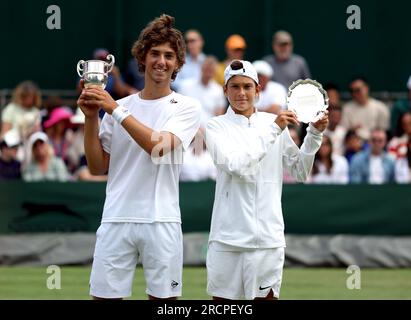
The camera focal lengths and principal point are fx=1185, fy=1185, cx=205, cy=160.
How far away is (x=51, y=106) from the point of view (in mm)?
17062

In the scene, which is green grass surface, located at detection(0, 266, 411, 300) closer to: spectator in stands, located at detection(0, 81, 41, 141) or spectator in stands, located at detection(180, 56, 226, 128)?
spectator in stands, located at detection(0, 81, 41, 141)

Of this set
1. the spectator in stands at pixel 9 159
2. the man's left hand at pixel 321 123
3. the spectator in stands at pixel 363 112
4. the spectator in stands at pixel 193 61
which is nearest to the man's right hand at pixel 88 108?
the man's left hand at pixel 321 123

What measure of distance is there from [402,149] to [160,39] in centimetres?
845

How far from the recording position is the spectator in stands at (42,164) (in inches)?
583

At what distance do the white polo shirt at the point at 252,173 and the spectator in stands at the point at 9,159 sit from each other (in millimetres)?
7346

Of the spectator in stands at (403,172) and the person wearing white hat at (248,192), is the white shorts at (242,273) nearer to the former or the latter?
the person wearing white hat at (248,192)

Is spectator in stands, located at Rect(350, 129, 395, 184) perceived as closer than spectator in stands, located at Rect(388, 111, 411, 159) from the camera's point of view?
Yes

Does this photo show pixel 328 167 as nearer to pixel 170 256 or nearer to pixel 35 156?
pixel 35 156

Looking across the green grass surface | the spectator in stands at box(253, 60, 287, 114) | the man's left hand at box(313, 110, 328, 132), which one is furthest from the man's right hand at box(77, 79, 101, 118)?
the spectator in stands at box(253, 60, 287, 114)

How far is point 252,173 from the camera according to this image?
298 inches

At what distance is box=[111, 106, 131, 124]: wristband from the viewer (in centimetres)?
713

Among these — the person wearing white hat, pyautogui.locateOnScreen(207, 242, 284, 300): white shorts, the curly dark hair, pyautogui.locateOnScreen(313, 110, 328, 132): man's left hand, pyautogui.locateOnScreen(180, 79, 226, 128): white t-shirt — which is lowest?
pyautogui.locateOnScreen(207, 242, 284, 300): white shorts

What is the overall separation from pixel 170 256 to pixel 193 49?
33.4 feet

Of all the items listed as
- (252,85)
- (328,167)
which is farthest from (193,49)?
(252,85)
